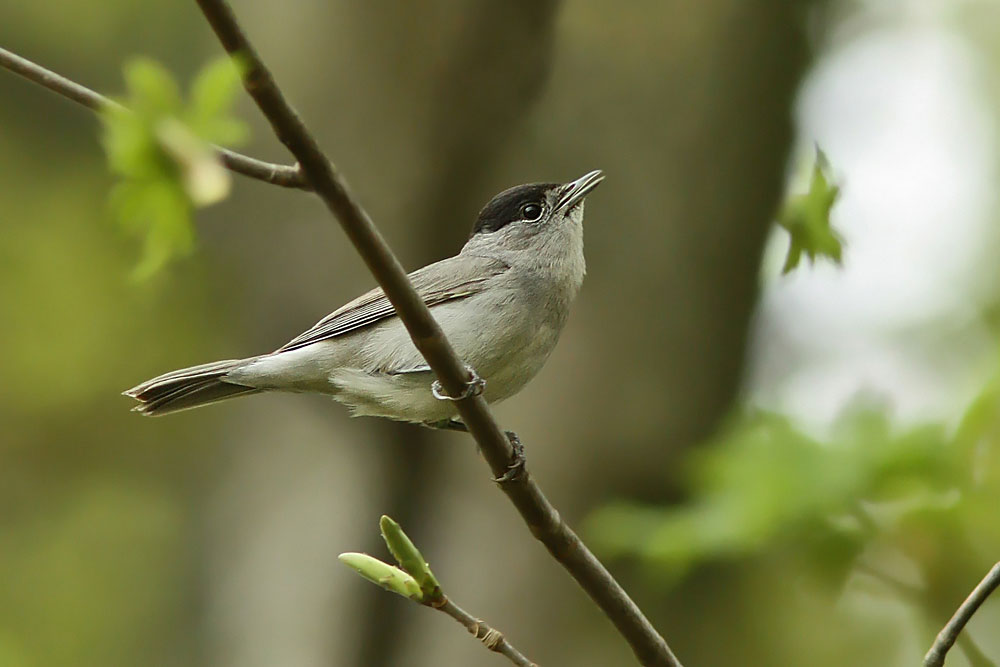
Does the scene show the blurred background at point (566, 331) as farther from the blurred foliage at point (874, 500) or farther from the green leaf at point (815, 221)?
the green leaf at point (815, 221)

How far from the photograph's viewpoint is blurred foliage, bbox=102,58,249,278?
5.23 ft

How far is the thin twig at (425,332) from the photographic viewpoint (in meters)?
1.75

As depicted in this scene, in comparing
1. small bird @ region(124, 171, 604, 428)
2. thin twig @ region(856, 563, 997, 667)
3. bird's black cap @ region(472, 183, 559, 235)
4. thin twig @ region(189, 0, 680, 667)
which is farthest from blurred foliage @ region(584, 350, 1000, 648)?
thin twig @ region(189, 0, 680, 667)

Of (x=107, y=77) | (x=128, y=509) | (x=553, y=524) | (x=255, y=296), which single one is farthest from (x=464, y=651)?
(x=128, y=509)

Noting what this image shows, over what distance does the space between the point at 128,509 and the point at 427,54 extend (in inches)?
287

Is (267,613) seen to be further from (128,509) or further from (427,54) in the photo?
(128,509)

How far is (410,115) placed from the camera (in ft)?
23.4

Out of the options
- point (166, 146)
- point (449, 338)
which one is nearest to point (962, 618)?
point (166, 146)

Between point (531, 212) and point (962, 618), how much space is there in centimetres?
296

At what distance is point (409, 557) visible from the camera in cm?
263

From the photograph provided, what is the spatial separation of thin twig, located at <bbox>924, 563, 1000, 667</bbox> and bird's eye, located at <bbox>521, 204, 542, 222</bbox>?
2887 mm

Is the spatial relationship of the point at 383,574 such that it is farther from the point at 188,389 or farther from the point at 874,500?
the point at 874,500

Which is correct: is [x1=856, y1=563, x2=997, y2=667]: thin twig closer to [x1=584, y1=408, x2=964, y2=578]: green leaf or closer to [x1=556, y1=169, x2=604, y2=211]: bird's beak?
[x1=584, y1=408, x2=964, y2=578]: green leaf

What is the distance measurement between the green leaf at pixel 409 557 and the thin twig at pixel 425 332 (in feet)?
1.10
